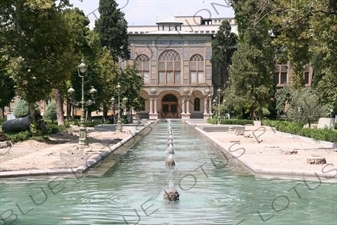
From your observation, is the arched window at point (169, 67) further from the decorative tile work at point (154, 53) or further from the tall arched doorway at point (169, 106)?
the tall arched doorway at point (169, 106)

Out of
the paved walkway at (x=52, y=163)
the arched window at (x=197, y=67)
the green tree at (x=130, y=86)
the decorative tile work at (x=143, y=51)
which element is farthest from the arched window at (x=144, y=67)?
the paved walkway at (x=52, y=163)

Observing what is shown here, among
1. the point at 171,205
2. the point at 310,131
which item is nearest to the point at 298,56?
the point at 310,131

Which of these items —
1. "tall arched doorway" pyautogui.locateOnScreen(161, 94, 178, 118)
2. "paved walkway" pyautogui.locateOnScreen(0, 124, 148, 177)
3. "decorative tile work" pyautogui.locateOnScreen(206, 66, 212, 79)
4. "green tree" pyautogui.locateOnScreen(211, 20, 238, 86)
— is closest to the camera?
"paved walkway" pyautogui.locateOnScreen(0, 124, 148, 177)

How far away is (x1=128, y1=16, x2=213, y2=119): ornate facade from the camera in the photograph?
219 feet

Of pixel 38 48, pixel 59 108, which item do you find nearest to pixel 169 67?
pixel 59 108

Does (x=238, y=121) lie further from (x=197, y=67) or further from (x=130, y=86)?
(x=197, y=67)

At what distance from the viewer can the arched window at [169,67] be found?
221 ft

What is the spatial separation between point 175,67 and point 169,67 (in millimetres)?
823

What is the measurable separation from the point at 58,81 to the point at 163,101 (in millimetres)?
46807

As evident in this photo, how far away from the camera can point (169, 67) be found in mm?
67500

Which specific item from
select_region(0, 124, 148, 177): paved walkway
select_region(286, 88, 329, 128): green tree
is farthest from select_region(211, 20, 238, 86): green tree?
select_region(0, 124, 148, 177): paved walkway

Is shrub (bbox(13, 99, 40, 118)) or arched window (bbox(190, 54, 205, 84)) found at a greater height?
arched window (bbox(190, 54, 205, 84))

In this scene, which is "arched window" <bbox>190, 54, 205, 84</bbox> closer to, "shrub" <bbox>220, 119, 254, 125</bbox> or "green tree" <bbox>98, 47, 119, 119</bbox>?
"green tree" <bbox>98, 47, 119, 119</bbox>

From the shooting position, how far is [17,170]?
41.7ft
